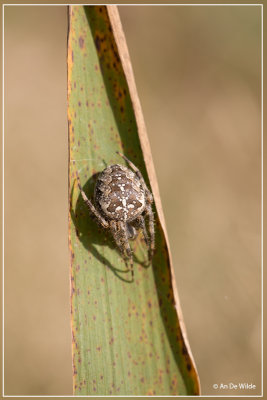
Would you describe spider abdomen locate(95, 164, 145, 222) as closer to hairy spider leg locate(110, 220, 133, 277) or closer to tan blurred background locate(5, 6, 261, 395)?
hairy spider leg locate(110, 220, 133, 277)

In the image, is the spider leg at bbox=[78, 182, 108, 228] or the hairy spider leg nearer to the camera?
the spider leg at bbox=[78, 182, 108, 228]

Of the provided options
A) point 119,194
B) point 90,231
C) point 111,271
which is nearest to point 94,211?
point 90,231

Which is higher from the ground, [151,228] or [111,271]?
[151,228]

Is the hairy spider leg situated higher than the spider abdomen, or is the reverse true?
the spider abdomen

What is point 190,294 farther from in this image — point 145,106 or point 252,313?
point 145,106

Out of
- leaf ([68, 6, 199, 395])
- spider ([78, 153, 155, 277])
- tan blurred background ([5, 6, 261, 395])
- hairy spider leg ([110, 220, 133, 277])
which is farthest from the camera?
tan blurred background ([5, 6, 261, 395])

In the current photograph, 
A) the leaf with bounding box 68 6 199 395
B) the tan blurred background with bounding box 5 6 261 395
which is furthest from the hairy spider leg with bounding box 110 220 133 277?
the tan blurred background with bounding box 5 6 261 395

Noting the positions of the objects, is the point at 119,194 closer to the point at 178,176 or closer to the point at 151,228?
the point at 151,228
